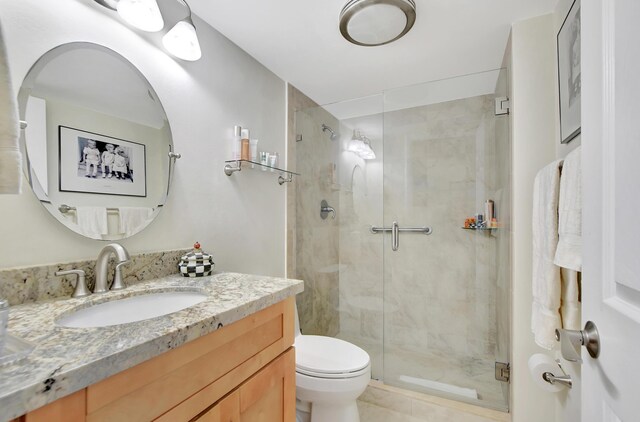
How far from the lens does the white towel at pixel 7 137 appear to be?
53cm

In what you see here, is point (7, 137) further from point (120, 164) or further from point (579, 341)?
point (579, 341)

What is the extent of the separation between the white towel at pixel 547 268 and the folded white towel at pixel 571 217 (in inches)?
2.7

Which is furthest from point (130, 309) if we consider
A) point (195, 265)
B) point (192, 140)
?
point (192, 140)

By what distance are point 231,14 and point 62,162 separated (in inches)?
41.2

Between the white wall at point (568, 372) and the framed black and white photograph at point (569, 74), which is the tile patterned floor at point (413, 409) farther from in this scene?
the framed black and white photograph at point (569, 74)

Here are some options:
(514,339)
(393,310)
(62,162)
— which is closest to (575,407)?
(514,339)

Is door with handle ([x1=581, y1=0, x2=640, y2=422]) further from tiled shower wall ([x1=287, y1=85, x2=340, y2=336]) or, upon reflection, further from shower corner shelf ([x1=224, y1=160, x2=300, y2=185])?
tiled shower wall ([x1=287, y1=85, x2=340, y2=336])

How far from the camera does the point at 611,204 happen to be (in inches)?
Result: 18.4

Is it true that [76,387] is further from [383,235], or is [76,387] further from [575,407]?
[383,235]

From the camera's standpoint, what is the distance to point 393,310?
Answer: 2482 millimetres

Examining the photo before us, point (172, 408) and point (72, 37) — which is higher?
point (72, 37)

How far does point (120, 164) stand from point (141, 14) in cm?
58

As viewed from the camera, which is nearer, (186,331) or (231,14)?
(186,331)

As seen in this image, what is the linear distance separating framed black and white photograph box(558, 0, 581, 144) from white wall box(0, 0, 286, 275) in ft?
5.24
